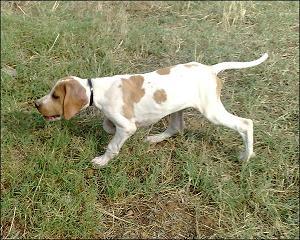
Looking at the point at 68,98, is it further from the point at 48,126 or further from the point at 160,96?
the point at 48,126

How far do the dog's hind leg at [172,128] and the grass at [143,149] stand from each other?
77mm

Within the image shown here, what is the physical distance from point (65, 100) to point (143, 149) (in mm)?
897

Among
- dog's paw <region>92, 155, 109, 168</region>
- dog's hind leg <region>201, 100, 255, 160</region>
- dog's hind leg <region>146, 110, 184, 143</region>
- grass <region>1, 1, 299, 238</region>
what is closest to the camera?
grass <region>1, 1, 299, 238</region>

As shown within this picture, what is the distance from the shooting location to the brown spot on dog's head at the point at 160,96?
11.8 feet

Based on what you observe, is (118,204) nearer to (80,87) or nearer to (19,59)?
(80,87)

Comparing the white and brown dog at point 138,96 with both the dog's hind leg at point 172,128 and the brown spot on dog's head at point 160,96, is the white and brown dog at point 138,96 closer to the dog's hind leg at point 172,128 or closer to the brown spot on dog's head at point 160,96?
the brown spot on dog's head at point 160,96

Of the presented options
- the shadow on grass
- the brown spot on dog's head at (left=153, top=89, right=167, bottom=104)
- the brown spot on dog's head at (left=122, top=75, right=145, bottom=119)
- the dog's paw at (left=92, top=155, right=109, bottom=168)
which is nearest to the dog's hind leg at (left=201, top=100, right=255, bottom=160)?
the brown spot on dog's head at (left=153, top=89, right=167, bottom=104)

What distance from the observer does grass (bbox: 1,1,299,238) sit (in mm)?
3477

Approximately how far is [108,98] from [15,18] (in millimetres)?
3013

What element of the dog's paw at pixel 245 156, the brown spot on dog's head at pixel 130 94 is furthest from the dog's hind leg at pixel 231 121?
the brown spot on dog's head at pixel 130 94

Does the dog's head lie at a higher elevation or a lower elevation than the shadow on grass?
higher

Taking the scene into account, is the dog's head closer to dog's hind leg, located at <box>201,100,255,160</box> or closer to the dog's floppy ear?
the dog's floppy ear

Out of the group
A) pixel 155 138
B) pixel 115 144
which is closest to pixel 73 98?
pixel 115 144

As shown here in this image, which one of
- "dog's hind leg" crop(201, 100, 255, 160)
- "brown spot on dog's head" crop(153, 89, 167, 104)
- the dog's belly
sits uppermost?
"brown spot on dog's head" crop(153, 89, 167, 104)
